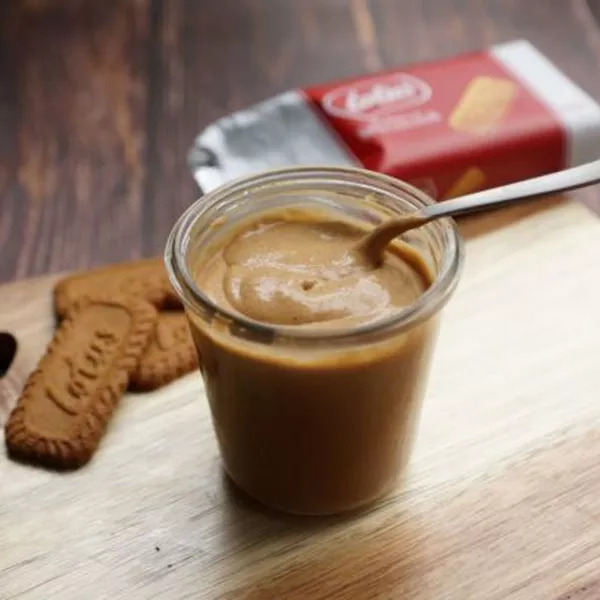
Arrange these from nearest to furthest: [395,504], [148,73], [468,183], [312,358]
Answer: [312,358] → [395,504] → [468,183] → [148,73]

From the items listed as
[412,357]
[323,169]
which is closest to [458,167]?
[323,169]

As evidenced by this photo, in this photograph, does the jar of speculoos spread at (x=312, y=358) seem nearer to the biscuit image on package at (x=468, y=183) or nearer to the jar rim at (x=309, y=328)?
the jar rim at (x=309, y=328)

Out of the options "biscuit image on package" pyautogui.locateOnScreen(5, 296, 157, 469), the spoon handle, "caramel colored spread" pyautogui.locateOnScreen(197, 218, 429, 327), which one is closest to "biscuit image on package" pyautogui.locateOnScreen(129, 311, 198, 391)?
"biscuit image on package" pyautogui.locateOnScreen(5, 296, 157, 469)

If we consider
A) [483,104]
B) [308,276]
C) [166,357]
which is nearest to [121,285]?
[166,357]

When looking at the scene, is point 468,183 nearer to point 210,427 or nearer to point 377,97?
point 377,97

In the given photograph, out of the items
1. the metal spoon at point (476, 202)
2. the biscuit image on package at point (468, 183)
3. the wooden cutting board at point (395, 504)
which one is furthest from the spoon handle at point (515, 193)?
the biscuit image on package at point (468, 183)

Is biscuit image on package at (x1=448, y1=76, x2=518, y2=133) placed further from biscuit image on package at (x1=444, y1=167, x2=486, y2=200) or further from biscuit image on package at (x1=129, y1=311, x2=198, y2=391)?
biscuit image on package at (x1=129, y1=311, x2=198, y2=391)
